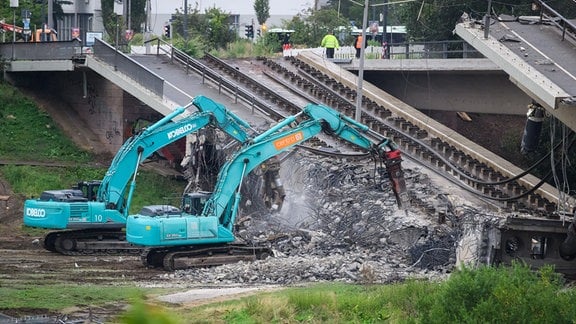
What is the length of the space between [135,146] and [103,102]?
53.8ft

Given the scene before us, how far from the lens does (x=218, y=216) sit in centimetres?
3111

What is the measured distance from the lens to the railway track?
95.9ft

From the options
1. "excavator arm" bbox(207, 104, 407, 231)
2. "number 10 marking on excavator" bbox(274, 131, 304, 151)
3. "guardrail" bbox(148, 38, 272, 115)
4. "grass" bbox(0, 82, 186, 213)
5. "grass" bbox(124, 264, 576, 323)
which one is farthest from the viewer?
"guardrail" bbox(148, 38, 272, 115)

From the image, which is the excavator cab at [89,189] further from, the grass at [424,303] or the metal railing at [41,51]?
the metal railing at [41,51]

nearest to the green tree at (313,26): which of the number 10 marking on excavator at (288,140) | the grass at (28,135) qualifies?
the grass at (28,135)

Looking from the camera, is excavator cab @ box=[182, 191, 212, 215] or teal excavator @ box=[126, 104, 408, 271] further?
excavator cab @ box=[182, 191, 212, 215]

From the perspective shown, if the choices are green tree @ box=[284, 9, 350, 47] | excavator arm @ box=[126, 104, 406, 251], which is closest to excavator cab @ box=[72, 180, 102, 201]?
excavator arm @ box=[126, 104, 406, 251]

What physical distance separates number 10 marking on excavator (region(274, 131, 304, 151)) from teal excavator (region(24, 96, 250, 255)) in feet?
4.16

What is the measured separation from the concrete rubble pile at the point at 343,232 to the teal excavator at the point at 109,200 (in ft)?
11.3

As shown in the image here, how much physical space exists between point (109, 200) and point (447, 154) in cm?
1518

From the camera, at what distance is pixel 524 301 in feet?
52.2

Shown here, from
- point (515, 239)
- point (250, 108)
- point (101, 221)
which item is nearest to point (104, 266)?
point (101, 221)

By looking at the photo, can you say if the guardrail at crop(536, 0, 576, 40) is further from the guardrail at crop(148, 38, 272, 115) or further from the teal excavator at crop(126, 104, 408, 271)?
the guardrail at crop(148, 38, 272, 115)

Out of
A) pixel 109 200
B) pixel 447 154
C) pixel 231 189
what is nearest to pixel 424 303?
pixel 231 189
